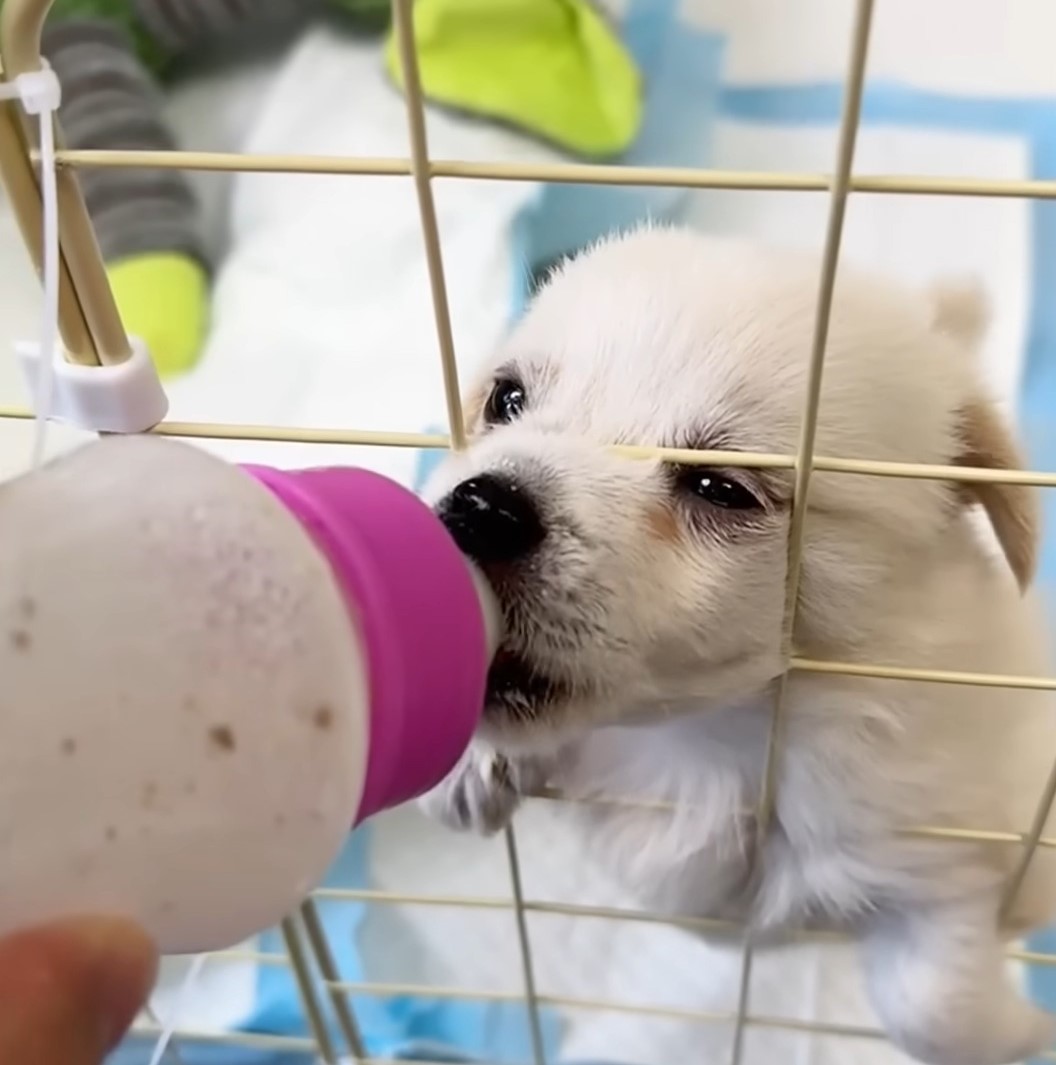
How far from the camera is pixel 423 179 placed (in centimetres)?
53

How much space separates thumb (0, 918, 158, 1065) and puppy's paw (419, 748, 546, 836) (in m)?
0.47

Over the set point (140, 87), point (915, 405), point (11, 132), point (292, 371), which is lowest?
point (292, 371)

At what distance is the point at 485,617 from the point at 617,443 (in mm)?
157

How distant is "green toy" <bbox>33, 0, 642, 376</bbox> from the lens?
61.7 inches

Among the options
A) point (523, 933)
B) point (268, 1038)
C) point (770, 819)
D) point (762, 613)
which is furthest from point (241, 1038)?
point (762, 613)

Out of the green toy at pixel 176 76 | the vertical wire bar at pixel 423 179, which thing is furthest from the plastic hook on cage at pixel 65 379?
the green toy at pixel 176 76

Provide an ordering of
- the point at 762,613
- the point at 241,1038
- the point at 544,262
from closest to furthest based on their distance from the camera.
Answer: the point at 762,613, the point at 241,1038, the point at 544,262

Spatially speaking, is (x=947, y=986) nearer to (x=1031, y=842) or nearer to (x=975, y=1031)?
(x=975, y=1031)

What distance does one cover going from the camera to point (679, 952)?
1.25 meters

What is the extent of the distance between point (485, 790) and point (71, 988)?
0.52 meters

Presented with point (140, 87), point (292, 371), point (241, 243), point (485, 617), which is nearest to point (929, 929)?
point (485, 617)

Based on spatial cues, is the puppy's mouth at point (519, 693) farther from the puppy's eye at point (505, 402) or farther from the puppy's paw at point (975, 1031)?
the puppy's paw at point (975, 1031)

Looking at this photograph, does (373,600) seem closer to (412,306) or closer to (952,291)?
(952,291)

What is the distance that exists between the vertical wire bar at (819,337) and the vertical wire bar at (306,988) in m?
0.28
